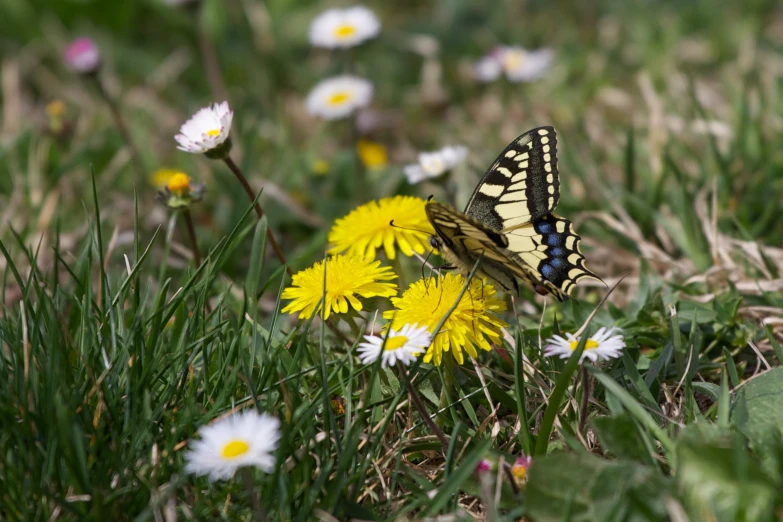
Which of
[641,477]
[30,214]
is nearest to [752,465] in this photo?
[641,477]

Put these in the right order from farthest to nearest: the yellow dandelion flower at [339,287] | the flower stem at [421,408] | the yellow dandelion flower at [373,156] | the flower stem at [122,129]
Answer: the yellow dandelion flower at [373,156] → the flower stem at [122,129] → the yellow dandelion flower at [339,287] → the flower stem at [421,408]

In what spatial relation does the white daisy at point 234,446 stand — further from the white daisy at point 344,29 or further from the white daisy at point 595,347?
the white daisy at point 344,29

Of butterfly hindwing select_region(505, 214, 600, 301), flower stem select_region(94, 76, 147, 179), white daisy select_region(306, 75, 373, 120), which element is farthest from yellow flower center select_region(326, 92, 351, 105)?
butterfly hindwing select_region(505, 214, 600, 301)

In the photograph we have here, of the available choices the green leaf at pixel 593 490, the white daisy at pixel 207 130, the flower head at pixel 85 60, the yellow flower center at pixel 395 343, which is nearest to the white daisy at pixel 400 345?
the yellow flower center at pixel 395 343

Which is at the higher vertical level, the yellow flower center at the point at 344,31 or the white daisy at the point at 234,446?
the yellow flower center at the point at 344,31

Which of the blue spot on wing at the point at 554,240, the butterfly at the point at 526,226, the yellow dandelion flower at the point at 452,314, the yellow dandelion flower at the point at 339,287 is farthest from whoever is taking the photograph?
the blue spot on wing at the point at 554,240

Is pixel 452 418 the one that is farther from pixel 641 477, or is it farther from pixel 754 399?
pixel 754 399

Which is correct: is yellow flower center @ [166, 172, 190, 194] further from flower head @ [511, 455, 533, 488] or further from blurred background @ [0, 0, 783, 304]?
flower head @ [511, 455, 533, 488]
